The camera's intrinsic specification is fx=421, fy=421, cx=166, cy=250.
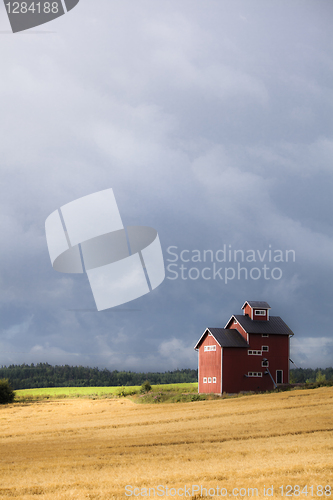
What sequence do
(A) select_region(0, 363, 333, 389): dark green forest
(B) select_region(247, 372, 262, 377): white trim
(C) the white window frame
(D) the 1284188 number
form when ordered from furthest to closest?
(A) select_region(0, 363, 333, 389): dark green forest, (C) the white window frame, (B) select_region(247, 372, 262, 377): white trim, (D) the 1284188 number

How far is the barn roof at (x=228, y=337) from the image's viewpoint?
44969 mm

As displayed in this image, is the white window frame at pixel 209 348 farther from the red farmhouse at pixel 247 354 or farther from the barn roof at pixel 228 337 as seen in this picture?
the barn roof at pixel 228 337

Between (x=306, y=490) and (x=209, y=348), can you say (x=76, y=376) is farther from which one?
(x=306, y=490)

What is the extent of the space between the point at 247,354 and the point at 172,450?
27.4 meters

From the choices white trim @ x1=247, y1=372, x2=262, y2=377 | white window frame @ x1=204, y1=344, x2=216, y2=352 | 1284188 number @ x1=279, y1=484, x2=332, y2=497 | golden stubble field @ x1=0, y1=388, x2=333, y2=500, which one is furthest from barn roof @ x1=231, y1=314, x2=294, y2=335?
→ 1284188 number @ x1=279, y1=484, x2=332, y2=497

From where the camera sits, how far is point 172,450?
19.2 metres

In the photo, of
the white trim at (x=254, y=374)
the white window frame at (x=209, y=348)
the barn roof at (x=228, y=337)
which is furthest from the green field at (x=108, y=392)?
the barn roof at (x=228, y=337)

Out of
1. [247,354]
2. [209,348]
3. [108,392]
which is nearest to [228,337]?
[209,348]

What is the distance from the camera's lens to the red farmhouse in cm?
4434

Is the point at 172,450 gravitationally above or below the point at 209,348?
above

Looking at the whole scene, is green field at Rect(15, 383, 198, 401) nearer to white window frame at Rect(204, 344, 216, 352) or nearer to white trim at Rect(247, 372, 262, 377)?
white window frame at Rect(204, 344, 216, 352)

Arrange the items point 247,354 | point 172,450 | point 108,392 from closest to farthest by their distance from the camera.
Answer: point 172,450
point 247,354
point 108,392

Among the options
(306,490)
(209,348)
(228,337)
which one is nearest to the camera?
(306,490)

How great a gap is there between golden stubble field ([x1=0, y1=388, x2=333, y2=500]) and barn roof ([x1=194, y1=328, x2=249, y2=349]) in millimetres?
9390
